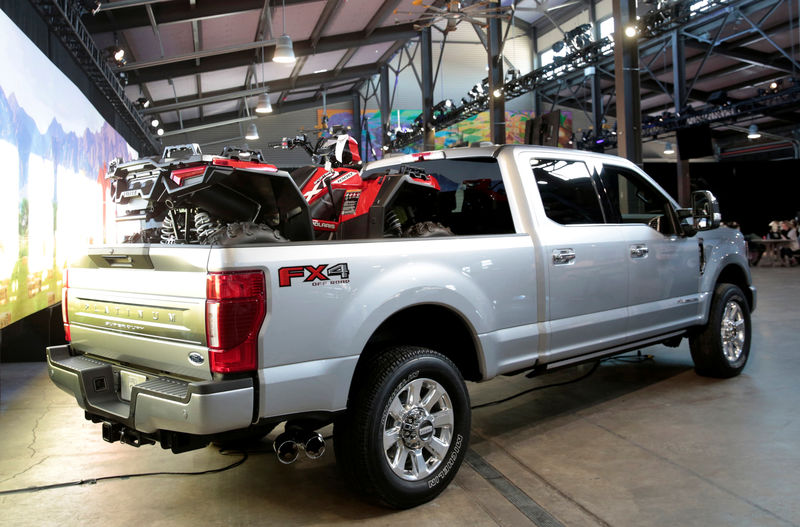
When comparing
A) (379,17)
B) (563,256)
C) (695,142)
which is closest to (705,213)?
(563,256)

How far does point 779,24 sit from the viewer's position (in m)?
18.0

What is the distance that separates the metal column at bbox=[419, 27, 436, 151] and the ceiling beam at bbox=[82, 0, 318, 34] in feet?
29.8

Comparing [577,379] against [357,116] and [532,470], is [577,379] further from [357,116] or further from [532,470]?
[357,116]

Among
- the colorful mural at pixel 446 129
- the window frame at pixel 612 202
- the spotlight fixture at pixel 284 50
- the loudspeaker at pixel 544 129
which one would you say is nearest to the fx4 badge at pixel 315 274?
the window frame at pixel 612 202

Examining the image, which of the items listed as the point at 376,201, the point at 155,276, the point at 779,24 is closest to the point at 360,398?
the point at 155,276

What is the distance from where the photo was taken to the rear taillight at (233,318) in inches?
88.3

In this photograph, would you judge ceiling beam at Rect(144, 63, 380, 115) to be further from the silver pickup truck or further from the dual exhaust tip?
the dual exhaust tip

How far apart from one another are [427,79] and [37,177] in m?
16.3

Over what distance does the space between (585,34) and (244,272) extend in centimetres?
1579

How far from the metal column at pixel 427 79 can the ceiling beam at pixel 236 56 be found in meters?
0.97

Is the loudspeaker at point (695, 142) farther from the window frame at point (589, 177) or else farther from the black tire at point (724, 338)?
the window frame at point (589, 177)

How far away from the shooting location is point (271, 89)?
20828mm

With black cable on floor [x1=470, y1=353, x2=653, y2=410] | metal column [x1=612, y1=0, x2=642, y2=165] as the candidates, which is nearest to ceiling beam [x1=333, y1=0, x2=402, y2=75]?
metal column [x1=612, y1=0, x2=642, y2=165]

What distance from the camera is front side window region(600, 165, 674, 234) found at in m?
4.19
